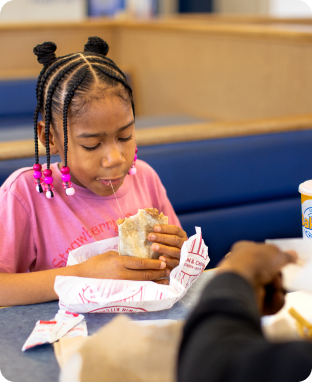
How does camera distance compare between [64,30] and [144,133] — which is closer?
[144,133]

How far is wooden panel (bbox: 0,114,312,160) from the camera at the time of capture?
5.17ft

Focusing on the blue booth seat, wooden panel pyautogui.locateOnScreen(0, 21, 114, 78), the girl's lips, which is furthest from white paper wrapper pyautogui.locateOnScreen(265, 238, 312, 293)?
wooden panel pyautogui.locateOnScreen(0, 21, 114, 78)

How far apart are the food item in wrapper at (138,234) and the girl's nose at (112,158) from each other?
129 millimetres

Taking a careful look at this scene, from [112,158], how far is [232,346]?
666 mm

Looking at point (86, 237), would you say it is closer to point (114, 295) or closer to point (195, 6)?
point (114, 295)

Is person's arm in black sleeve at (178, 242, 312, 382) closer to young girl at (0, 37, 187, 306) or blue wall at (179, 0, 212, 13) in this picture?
young girl at (0, 37, 187, 306)

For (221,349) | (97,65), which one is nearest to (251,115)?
(97,65)

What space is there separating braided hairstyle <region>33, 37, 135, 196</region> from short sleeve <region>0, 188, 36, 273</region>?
84mm

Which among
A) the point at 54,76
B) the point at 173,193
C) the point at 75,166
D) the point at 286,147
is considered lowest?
the point at 173,193

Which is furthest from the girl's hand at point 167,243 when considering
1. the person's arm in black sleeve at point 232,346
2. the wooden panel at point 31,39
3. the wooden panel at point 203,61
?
the wooden panel at point 31,39

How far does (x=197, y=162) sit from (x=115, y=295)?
90 cm

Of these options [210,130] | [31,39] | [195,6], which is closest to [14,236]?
[210,130]

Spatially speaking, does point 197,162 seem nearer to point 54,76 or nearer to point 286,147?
point 286,147

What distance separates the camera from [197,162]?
1.65 meters
